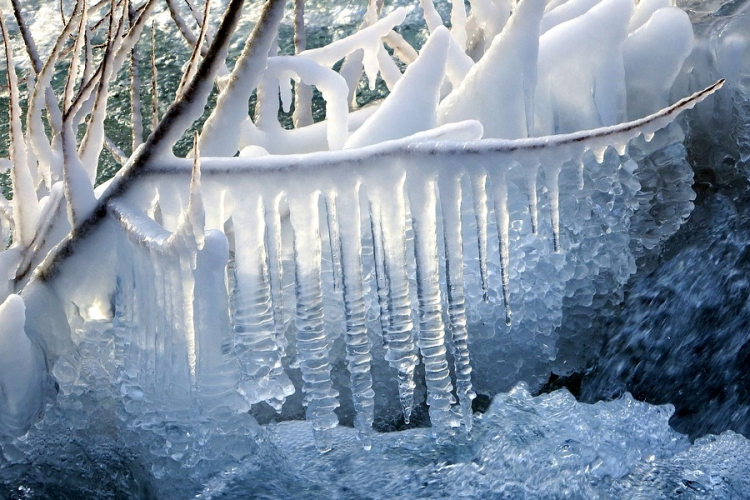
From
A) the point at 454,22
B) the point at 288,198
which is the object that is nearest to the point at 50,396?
the point at 288,198

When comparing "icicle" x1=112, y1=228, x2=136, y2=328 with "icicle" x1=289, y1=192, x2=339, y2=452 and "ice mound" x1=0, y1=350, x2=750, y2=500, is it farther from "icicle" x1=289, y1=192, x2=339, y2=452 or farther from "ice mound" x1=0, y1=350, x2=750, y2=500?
"icicle" x1=289, y1=192, x2=339, y2=452

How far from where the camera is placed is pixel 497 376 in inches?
75.9

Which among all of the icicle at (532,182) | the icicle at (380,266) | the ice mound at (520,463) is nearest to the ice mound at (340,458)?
the ice mound at (520,463)

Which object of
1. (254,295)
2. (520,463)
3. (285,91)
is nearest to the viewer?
(254,295)

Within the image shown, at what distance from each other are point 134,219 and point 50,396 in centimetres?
44

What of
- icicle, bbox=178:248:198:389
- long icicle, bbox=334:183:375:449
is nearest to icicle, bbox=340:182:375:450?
long icicle, bbox=334:183:375:449

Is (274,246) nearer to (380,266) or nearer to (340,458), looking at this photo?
(380,266)

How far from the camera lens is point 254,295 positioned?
1351 millimetres

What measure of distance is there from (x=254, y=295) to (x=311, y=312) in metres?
0.09

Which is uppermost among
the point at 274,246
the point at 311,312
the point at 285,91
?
the point at 285,91

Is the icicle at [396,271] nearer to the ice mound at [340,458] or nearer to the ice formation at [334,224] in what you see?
the ice formation at [334,224]

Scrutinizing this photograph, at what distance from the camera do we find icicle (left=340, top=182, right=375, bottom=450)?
132 centimetres

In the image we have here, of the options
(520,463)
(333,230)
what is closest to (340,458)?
(520,463)

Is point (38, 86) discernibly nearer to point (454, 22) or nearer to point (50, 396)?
point (50, 396)
